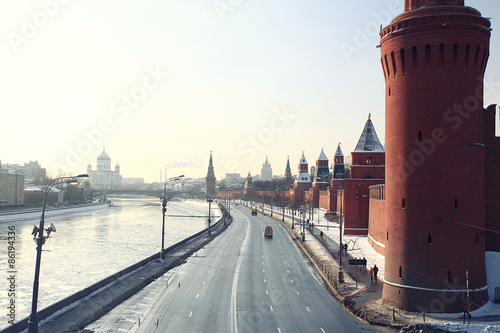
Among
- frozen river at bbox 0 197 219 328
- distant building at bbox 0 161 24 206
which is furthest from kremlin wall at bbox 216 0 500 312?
distant building at bbox 0 161 24 206

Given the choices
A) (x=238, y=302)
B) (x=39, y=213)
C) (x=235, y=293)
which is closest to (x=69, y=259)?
(x=235, y=293)

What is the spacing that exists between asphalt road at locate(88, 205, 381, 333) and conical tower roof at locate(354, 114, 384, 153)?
2141cm

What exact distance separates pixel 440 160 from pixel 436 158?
0.69ft

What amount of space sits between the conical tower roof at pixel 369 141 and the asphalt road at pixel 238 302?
70.3 ft

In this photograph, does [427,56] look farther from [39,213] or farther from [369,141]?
[39,213]

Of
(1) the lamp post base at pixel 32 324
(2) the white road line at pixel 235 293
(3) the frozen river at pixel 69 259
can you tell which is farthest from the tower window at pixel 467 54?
(1) the lamp post base at pixel 32 324

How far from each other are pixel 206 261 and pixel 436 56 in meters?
23.8

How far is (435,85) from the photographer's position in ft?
73.8

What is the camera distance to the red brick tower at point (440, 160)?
21922mm

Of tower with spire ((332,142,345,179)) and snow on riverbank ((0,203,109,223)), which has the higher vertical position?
tower with spire ((332,142,345,179))

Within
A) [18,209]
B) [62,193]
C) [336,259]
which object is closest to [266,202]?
[62,193]

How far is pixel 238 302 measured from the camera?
23344 mm

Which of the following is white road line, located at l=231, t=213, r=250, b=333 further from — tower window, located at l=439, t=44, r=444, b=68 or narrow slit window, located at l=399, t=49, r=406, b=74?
tower window, located at l=439, t=44, r=444, b=68

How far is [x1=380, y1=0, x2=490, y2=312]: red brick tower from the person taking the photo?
21.9 m
